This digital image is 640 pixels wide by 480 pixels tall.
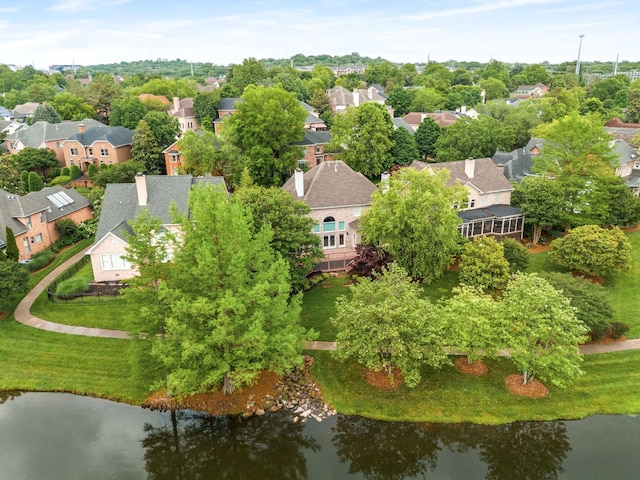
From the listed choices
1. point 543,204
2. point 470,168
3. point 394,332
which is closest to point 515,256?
point 543,204

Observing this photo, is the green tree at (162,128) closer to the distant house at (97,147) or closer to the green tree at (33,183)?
the distant house at (97,147)

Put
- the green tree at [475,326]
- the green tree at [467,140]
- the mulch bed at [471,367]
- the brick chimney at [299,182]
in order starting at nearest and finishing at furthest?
1. the green tree at [475,326]
2. the mulch bed at [471,367]
3. the brick chimney at [299,182]
4. the green tree at [467,140]

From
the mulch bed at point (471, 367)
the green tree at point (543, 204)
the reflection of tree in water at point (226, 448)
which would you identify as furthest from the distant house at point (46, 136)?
the mulch bed at point (471, 367)

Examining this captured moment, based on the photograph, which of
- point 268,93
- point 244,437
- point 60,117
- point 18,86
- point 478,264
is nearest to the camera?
point 244,437

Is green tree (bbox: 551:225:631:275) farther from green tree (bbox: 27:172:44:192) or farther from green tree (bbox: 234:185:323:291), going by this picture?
green tree (bbox: 27:172:44:192)

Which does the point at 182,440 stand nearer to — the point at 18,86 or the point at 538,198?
the point at 538,198

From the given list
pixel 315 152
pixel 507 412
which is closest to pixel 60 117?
pixel 315 152
